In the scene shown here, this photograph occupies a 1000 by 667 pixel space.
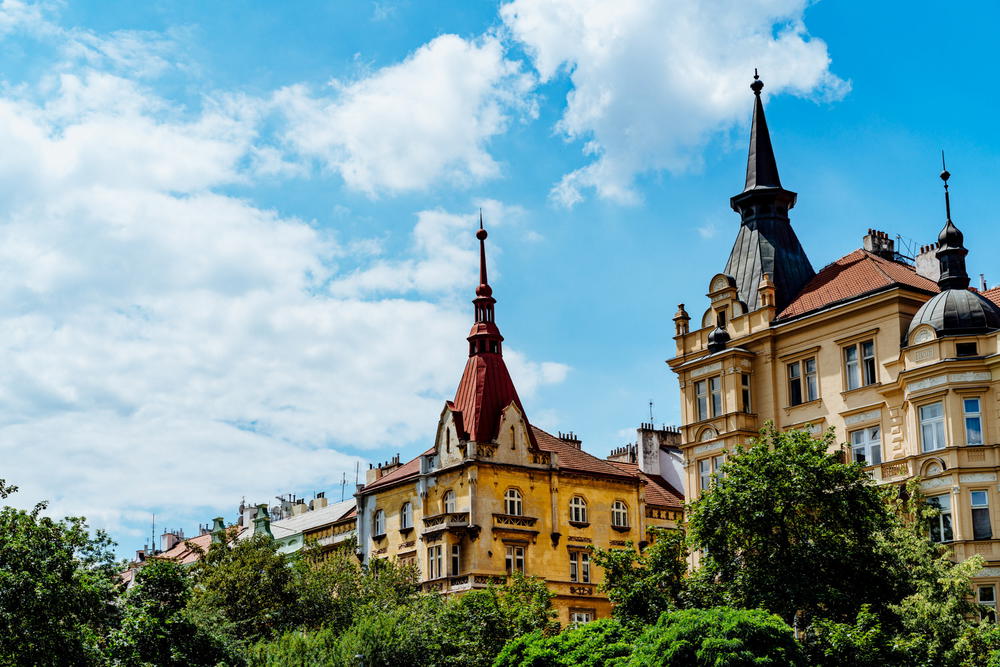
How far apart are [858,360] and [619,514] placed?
28058mm

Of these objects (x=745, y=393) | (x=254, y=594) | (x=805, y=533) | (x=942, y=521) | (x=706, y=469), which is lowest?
(x=805, y=533)

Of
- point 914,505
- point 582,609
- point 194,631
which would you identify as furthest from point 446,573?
point 914,505

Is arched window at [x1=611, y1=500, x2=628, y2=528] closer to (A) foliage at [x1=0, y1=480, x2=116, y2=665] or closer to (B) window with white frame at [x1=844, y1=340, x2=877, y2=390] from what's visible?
(B) window with white frame at [x1=844, y1=340, x2=877, y2=390]

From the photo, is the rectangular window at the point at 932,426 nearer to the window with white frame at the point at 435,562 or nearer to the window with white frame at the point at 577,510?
the window with white frame at the point at 577,510

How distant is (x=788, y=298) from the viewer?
62938 millimetres

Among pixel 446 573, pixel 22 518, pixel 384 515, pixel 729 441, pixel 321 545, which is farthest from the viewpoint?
pixel 321 545

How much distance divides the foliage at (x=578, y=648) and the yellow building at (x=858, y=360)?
40.2 ft

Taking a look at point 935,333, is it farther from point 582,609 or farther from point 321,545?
point 321,545

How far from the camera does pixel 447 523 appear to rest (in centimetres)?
7656

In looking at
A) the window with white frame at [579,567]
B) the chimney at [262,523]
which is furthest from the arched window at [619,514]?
the chimney at [262,523]

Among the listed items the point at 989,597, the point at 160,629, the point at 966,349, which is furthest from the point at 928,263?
the point at 160,629

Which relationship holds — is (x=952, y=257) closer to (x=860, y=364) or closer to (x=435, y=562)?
(x=860, y=364)

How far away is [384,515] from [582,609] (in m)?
13.9

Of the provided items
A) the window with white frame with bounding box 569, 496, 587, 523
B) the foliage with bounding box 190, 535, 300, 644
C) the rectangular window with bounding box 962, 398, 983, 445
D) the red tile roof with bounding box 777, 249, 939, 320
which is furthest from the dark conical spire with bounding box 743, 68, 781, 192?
the foliage with bounding box 190, 535, 300, 644
